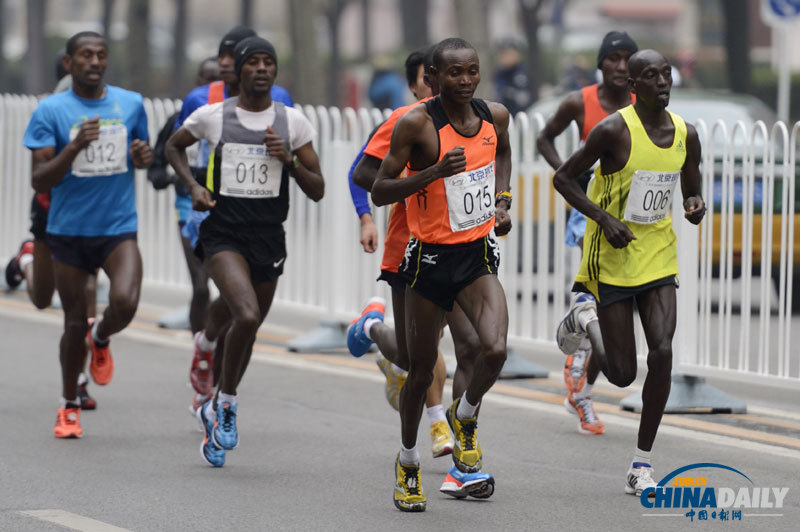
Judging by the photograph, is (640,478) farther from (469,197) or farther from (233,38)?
(233,38)

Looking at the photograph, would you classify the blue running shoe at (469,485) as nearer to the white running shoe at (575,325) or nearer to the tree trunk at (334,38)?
the white running shoe at (575,325)

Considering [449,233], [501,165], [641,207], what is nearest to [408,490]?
[449,233]

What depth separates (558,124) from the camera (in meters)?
9.09

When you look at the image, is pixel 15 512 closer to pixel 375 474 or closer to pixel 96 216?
pixel 375 474

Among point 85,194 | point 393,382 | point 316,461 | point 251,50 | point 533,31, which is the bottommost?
point 316,461

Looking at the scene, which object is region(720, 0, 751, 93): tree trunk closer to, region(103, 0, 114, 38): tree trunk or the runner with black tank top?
region(103, 0, 114, 38): tree trunk

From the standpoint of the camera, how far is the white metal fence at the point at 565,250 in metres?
9.21

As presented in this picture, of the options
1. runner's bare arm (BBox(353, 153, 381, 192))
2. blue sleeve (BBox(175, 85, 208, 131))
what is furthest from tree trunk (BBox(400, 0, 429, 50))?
runner's bare arm (BBox(353, 153, 381, 192))

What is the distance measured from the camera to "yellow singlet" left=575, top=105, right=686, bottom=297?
23.7 ft

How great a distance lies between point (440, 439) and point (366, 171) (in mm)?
1461

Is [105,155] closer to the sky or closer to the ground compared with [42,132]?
closer to the ground

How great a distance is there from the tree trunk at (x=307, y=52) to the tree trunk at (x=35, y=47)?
31.6 feet

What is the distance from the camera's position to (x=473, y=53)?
6758mm

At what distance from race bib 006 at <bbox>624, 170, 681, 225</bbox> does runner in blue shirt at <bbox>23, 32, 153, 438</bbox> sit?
8.82ft
